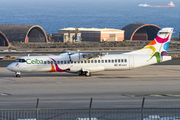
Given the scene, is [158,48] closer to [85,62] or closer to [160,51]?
[160,51]

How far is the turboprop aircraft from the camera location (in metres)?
36.7

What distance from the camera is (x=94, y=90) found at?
2864 cm

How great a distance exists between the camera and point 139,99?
24172 millimetres

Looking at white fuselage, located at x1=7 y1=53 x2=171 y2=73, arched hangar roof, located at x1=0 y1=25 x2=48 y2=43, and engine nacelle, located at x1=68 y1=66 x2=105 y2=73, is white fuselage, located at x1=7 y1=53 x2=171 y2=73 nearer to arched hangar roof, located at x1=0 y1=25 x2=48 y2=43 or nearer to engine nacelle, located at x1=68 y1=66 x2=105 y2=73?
engine nacelle, located at x1=68 y1=66 x2=105 y2=73

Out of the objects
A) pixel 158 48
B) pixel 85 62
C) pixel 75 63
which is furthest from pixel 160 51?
pixel 75 63

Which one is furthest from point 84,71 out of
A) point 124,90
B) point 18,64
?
point 124,90

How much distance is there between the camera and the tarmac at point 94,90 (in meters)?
22.6

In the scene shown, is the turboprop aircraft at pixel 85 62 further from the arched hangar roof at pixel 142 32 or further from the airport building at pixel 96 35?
the arched hangar roof at pixel 142 32

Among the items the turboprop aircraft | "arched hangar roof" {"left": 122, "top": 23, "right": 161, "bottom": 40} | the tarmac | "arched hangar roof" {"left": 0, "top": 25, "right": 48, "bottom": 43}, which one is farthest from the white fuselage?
"arched hangar roof" {"left": 122, "top": 23, "right": 161, "bottom": 40}

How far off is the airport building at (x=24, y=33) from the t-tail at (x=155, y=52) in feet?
215

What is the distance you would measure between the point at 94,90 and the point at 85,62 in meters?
9.35

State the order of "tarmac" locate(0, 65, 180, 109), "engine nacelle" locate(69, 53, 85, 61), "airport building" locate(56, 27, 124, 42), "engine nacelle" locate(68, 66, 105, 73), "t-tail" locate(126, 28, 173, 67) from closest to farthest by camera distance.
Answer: "tarmac" locate(0, 65, 180, 109), "engine nacelle" locate(69, 53, 85, 61), "engine nacelle" locate(68, 66, 105, 73), "t-tail" locate(126, 28, 173, 67), "airport building" locate(56, 27, 124, 42)

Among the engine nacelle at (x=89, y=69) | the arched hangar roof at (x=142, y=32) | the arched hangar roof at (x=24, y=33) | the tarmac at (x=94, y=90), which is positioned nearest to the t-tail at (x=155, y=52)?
the tarmac at (x=94, y=90)

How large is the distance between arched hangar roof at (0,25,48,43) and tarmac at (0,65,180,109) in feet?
198
